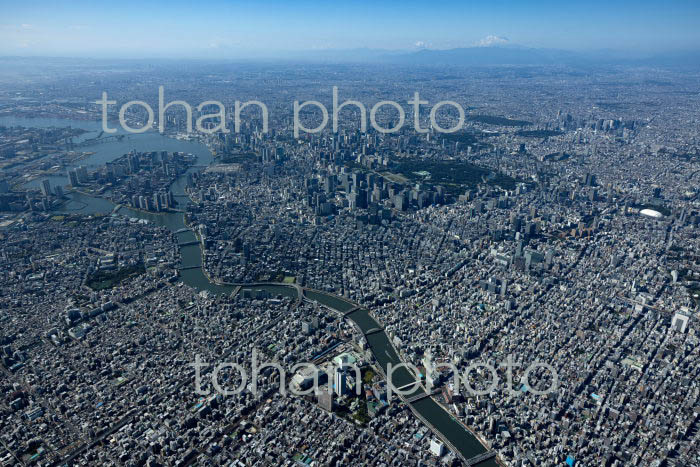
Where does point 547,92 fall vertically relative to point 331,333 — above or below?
above

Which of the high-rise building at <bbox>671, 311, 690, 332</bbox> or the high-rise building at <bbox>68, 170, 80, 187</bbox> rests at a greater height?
the high-rise building at <bbox>68, 170, 80, 187</bbox>

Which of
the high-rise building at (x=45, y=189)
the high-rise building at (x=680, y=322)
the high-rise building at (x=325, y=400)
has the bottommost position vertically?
the high-rise building at (x=325, y=400)

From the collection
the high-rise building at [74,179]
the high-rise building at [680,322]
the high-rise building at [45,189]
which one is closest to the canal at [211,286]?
the high-rise building at [45,189]

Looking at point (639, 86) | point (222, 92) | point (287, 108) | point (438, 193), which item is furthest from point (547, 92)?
point (438, 193)

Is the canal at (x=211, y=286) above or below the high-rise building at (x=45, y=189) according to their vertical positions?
below

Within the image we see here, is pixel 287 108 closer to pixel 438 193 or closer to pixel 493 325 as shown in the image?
pixel 438 193

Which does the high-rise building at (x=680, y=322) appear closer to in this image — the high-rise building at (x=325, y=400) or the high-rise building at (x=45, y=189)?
the high-rise building at (x=325, y=400)

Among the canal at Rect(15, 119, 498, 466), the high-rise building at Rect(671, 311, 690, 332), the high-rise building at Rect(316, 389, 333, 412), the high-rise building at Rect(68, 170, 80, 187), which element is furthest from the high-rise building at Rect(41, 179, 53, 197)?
the high-rise building at Rect(671, 311, 690, 332)

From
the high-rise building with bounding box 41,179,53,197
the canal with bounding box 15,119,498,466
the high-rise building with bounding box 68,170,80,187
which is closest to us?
the canal with bounding box 15,119,498,466

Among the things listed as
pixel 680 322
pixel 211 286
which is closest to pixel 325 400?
pixel 211 286

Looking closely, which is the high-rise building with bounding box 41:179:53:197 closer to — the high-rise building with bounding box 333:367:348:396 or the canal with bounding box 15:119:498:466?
the canal with bounding box 15:119:498:466

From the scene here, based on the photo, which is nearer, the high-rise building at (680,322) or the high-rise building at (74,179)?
the high-rise building at (680,322)
